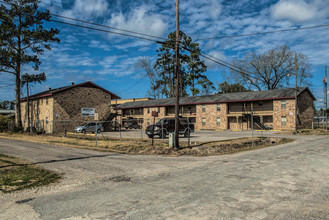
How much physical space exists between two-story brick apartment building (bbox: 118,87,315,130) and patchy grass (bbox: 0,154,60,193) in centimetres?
2770

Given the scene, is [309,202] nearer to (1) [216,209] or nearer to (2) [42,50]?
(1) [216,209]

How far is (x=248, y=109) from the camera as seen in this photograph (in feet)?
143

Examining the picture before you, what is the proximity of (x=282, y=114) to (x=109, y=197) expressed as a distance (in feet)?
126

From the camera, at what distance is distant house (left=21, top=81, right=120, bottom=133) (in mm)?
35625

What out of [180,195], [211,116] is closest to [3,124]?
[211,116]

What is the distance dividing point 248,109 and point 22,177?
132 ft

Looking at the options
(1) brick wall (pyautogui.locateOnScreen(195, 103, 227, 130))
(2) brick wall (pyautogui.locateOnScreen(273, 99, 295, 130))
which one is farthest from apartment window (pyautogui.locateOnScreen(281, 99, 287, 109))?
(1) brick wall (pyautogui.locateOnScreen(195, 103, 227, 130))

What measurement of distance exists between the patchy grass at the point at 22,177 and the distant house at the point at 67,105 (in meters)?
25.2

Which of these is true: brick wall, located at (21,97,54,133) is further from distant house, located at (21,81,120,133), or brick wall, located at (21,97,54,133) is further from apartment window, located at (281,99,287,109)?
apartment window, located at (281,99,287,109)

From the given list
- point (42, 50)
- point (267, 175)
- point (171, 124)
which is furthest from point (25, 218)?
point (42, 50)

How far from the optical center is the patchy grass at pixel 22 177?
706 cm

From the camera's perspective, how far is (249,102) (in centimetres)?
4328

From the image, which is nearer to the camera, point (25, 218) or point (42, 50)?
point (25, 218)

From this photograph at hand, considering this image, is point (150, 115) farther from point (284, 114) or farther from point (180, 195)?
point (180, 195)
